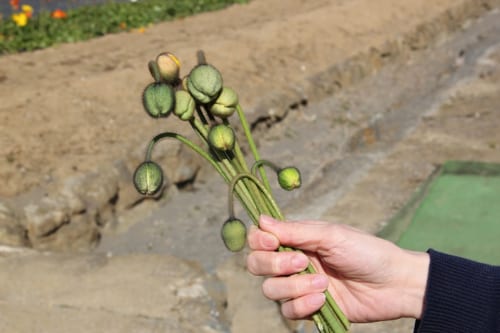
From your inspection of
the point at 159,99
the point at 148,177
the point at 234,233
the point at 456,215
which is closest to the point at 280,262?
the point at 234,233

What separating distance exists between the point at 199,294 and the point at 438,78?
207 inches

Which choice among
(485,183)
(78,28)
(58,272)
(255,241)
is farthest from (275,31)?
(255,241)

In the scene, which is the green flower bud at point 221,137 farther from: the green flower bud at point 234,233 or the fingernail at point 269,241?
the fingernail at point 269,241

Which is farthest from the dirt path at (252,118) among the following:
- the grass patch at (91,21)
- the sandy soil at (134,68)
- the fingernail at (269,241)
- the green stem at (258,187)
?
the green stem at (258,187)

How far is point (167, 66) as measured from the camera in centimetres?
117

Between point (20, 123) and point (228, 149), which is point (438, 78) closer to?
point (20, 123)

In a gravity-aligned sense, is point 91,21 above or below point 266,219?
above

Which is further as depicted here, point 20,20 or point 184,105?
point 20,20

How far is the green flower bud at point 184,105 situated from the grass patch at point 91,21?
496 centimetres

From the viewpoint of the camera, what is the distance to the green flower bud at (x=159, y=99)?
1.15 meters

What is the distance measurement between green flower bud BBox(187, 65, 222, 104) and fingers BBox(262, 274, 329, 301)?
0.44 meters

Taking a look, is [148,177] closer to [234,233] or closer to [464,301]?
[234,233]

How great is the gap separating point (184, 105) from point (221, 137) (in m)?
0.08

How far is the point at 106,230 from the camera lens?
3.97 meters
